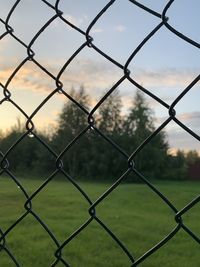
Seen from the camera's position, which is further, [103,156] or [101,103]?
[103,156]

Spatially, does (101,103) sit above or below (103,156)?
below

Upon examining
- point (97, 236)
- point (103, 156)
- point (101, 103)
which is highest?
point (103, 156)

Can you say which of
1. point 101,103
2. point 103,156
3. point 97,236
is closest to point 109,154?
point 103,156

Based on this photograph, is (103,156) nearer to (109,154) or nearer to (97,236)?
(109,154)

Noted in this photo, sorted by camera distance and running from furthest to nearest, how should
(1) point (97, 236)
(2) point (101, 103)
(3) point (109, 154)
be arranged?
1. (3) point (109, 154)
2. (1) point (97, 236)
3. (2) point (101, 103)

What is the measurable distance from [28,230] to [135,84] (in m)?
6.43

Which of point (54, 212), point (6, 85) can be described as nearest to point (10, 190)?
point (54, 212)

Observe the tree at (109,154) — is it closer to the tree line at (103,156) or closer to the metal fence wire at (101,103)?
the tree line at (103,156)

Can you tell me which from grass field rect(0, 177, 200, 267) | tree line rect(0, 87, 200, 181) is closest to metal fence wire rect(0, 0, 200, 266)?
grass field rect(0, 177, 200, 267)

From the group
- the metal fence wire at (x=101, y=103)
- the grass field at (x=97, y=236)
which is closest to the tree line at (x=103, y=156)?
the grass field at (x=97, y=236)

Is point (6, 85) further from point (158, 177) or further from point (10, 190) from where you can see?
point (158, 177)

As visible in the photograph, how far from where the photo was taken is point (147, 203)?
13438 millimetres

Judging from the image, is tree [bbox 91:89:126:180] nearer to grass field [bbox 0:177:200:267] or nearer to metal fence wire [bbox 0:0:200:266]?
grass field [bbox 0:177:200:267]

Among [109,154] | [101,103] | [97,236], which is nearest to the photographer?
[101,103]
